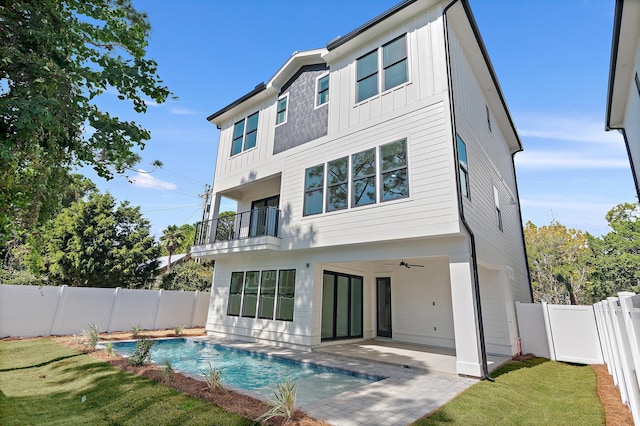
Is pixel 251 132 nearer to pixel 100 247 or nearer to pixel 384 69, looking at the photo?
pixel 384 69

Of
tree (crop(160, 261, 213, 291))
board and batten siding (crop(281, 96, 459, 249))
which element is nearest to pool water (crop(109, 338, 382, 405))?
board and batten siding (crop(281, 96, 459, 249))

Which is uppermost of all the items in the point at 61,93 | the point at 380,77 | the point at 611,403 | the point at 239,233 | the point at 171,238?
the point at 380,77

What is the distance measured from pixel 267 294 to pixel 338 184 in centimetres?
501

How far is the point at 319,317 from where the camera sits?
984cm

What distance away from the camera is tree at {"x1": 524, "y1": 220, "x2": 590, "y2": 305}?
25.9 metres

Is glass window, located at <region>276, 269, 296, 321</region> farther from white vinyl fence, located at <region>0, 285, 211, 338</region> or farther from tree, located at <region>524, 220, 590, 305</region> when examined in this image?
tree, located at <region>524, 220, 590, 305</region>

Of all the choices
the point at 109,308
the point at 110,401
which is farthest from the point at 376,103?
the point at 109,308

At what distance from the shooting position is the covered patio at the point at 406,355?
7363 mm

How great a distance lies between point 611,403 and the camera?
16.3ft

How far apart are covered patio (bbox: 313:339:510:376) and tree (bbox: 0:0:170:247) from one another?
766 centimetres

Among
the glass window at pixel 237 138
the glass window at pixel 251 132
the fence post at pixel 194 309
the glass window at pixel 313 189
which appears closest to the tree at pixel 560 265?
the glass window at pixel 313 189

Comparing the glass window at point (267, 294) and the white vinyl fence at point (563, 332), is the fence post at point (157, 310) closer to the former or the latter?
the glass window at point (267, 294)

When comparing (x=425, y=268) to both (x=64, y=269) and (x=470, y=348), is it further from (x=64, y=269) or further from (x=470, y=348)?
(x=64, y=269)

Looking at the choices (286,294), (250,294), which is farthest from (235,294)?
(286,294)
